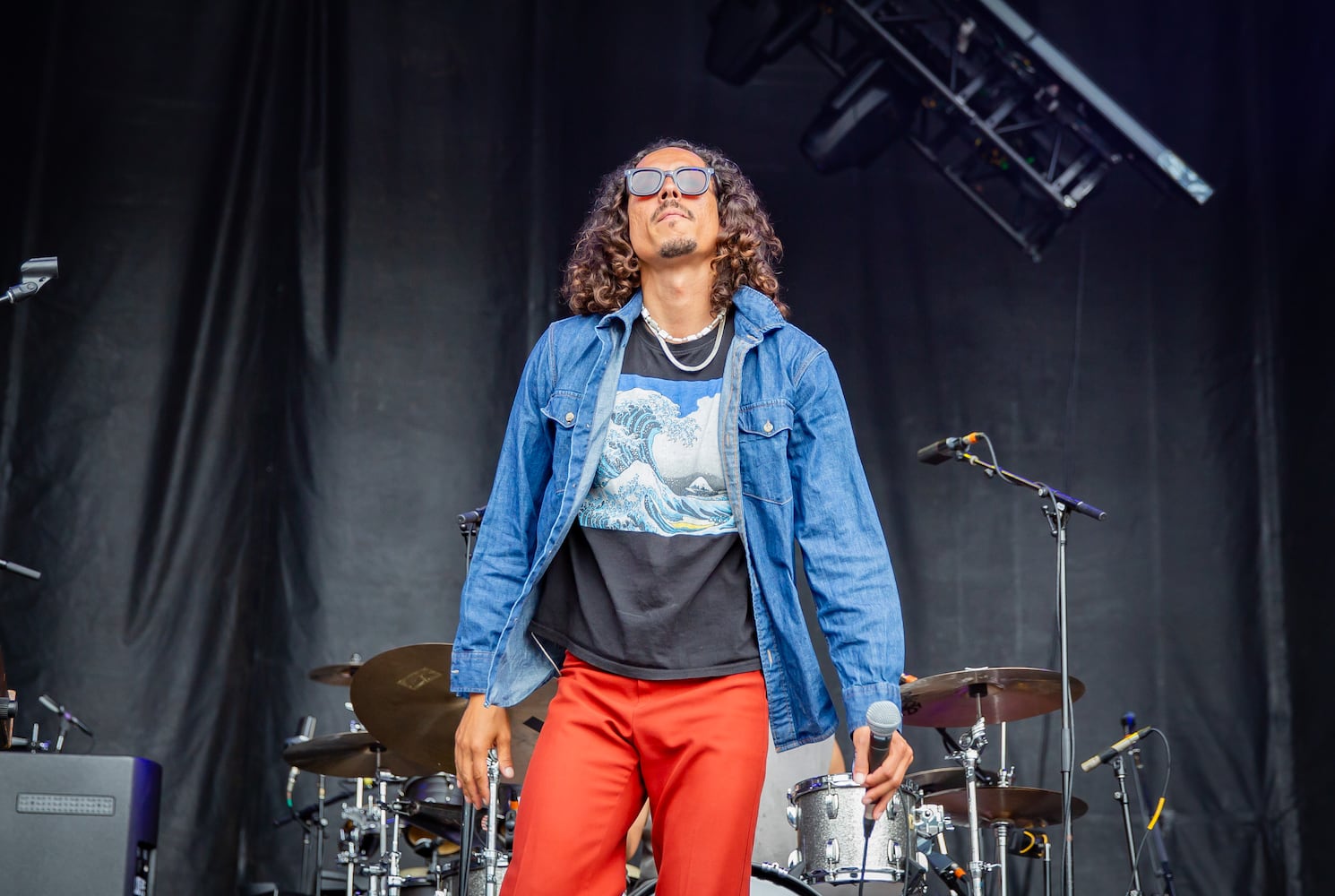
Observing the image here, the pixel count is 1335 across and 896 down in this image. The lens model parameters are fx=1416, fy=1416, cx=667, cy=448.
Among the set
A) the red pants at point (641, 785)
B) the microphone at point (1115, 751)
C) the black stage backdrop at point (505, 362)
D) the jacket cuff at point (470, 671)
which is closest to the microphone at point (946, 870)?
the microphone at point (1115, 751)

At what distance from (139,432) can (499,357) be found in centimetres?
145

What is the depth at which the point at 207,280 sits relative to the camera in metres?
5.69

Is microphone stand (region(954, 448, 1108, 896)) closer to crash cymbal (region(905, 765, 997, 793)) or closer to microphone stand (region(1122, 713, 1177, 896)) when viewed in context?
crash cymbal (region(905, 765, 997, 793))

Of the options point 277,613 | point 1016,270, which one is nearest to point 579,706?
point 277,613

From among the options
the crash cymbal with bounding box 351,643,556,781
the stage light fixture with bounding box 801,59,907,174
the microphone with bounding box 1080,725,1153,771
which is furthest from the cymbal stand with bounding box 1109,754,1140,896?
the stage light fixture with bounding box 801,59,907,174

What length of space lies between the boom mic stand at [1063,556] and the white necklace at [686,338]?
1.47m

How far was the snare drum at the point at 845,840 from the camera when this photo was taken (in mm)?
4027

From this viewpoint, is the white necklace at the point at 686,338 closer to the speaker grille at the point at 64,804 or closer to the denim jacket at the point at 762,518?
the denim jacket at the point at 762,518

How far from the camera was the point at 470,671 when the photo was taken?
2395 millimetres

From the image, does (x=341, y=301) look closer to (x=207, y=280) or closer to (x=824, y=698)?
(x=207, y=280)

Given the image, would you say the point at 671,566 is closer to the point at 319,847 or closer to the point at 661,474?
the point at 661,474

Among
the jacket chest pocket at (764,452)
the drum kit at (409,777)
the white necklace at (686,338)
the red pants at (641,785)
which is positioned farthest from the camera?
the drum kit at (409,777)

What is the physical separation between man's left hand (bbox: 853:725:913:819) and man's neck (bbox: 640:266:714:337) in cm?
81

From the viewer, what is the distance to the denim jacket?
7.79 ft
